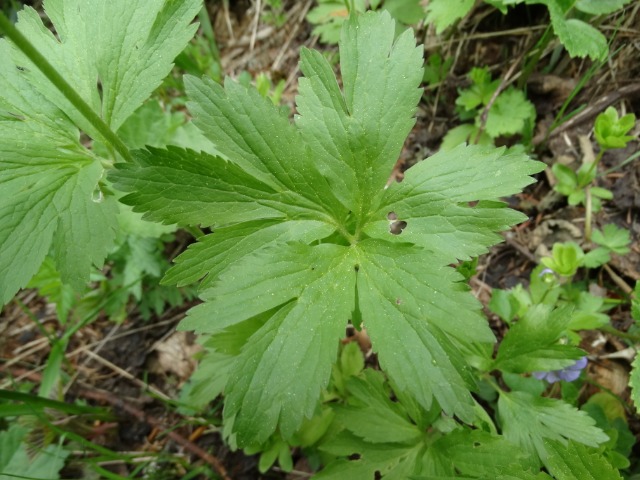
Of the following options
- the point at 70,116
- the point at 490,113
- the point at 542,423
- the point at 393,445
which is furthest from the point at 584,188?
the point at 70,116

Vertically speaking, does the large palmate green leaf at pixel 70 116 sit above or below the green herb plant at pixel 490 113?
above

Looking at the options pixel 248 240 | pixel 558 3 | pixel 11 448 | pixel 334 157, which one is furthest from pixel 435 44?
pixel 11 448

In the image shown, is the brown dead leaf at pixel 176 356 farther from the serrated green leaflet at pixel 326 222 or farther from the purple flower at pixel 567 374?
the purple flower at pixel 567 374

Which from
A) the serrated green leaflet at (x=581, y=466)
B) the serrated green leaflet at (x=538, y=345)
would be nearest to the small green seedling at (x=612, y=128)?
the serrated green leaflet at (x=538, y=345)

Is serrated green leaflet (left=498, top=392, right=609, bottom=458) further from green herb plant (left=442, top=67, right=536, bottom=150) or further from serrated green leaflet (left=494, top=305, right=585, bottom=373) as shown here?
green herb plant (left=442, top=67, right=536, bottom=150)

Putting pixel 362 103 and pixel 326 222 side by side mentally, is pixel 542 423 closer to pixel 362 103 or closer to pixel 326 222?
pixel 326 222

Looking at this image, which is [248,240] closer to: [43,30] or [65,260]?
[65,260]

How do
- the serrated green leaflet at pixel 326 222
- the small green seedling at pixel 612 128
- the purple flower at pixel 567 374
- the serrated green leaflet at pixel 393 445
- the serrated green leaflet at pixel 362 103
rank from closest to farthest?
the serrated green leaflet at pixel 326 222 < the serrated green leaflet at pixel 362 103 < the serrated green leaflet at pixel 393 445 < the purple flower at pixel 567 374 < the small green seedling at pixel 612 128

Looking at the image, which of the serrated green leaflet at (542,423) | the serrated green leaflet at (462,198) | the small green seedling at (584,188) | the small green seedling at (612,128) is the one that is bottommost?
the serrated green leaflet at (542,423)
